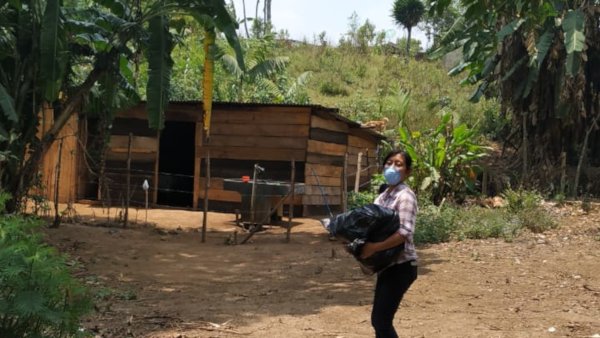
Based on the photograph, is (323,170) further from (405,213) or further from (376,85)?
(376,85)

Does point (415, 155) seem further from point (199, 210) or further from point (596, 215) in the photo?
point (199, 210)

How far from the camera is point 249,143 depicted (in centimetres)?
1483

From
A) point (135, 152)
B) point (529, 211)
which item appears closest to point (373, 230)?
point (529, 211)

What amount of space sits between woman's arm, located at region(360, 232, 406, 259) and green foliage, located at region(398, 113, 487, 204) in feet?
33.0

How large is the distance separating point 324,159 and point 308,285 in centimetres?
752

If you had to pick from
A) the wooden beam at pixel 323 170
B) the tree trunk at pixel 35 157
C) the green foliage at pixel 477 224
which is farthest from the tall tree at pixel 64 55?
the wooden beam at pixel 323 170

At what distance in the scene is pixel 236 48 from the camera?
27.2 feet

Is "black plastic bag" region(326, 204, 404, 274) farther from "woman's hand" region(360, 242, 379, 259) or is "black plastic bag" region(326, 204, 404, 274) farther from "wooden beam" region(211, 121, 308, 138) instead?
"wooden beam" region(211, 121, 308, 138)

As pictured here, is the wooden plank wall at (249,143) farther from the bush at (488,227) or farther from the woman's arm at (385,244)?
the woman's arm at (385,244)

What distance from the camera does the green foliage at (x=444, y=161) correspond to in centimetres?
1383

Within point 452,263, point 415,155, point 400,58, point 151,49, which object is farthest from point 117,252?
point 400,58

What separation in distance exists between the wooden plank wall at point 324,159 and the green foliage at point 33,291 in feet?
35.2

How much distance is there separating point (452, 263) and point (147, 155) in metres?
9.00

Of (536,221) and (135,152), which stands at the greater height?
(135,152)
